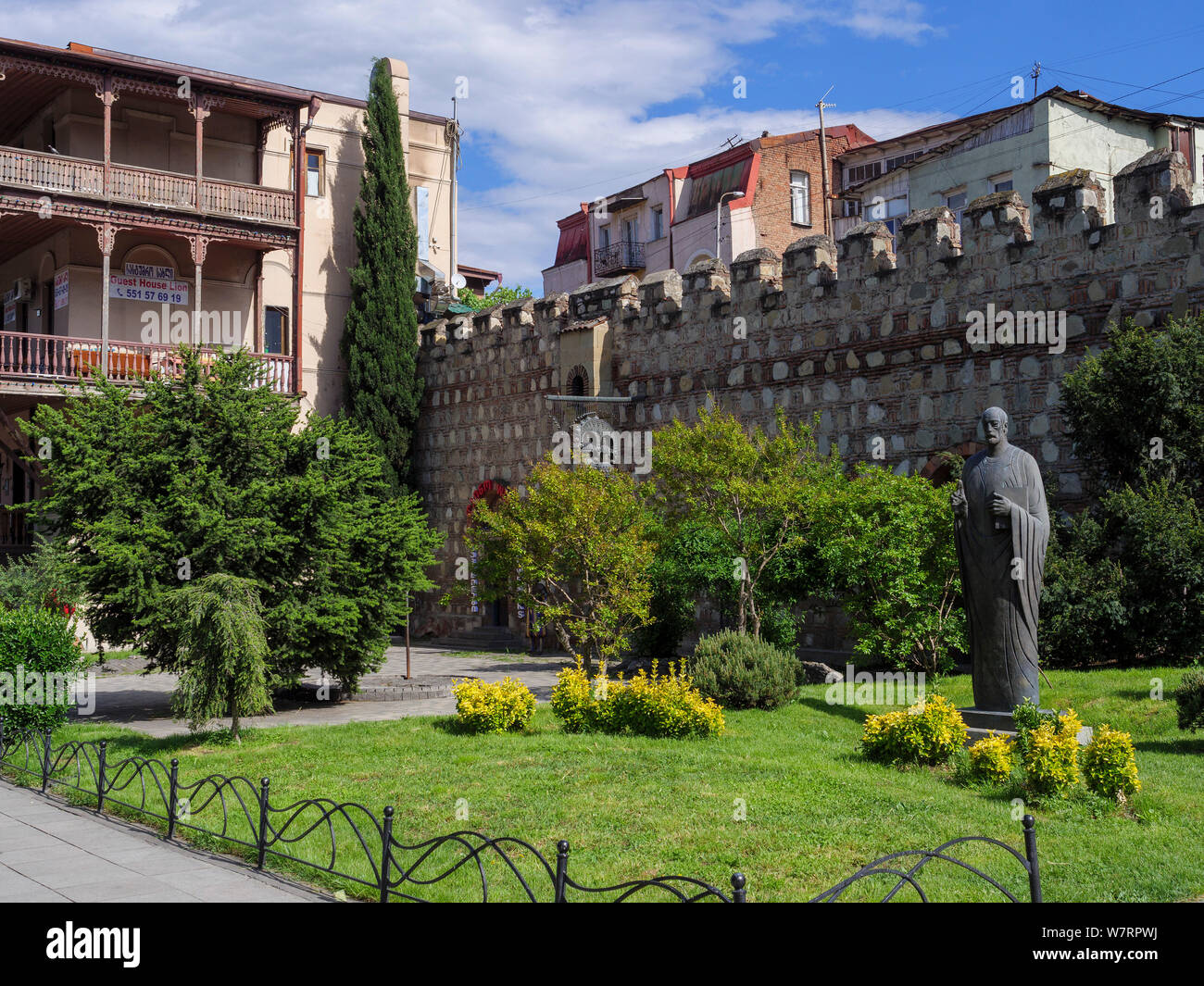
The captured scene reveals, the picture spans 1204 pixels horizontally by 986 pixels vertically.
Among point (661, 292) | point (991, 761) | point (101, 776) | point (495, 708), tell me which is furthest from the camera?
point (661, 292)

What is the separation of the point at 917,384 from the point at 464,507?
13.7 m

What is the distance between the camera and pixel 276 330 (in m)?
29.7

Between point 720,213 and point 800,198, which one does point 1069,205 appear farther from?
point 800,198

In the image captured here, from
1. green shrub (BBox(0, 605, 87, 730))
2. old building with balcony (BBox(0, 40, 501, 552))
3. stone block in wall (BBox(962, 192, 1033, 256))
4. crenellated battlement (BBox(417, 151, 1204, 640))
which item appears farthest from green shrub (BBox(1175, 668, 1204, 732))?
old building with balcony (BBox(0, 40, 501, 552))

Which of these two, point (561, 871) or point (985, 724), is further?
point (985, 724)

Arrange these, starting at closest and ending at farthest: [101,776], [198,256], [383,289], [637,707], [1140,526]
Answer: [101,776]
[637,707]
[1140,526]
[198,256]
[383,289]

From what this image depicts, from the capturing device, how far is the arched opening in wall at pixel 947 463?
17031mm

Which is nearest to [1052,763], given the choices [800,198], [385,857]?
[385,857]

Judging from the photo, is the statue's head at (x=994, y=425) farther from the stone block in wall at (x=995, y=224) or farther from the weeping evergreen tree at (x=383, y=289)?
the weeping evergreen tree at (x=383, y=289)

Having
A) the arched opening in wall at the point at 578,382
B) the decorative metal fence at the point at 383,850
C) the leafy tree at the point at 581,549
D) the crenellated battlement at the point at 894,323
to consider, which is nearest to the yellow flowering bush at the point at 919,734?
the decorative metal fence at the point at 383,850

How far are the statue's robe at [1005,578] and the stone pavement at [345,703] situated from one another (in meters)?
6.86

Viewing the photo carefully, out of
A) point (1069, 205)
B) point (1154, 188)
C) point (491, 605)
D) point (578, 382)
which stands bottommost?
point (491, 605)

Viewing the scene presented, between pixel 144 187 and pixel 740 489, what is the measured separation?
53.1 ft
